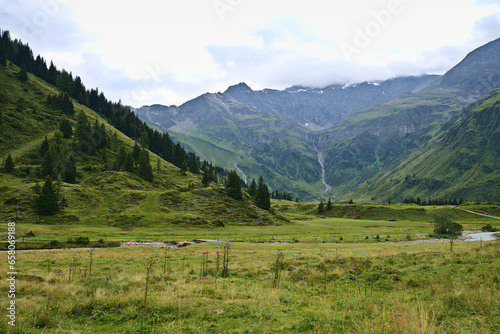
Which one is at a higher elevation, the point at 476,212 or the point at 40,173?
the point at 40,173

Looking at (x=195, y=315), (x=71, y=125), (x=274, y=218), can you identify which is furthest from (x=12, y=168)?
(x=195, y=315)

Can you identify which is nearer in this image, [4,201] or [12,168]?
[4,201]

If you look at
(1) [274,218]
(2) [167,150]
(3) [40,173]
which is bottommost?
(1) [274,218]

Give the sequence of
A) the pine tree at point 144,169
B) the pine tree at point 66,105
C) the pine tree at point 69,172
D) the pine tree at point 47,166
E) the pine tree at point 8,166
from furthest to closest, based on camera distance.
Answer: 1. the pine tree at point 66,105
2. the pine tree at point 144,169
3. the pine tree at point 69,172
4. the pine tree at point 47,166
5. the pine tree at point 8,166

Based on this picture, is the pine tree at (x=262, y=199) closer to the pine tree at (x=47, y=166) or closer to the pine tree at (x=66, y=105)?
the pine tree at (x=47, y=166)

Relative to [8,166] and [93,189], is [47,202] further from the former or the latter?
[8,166]

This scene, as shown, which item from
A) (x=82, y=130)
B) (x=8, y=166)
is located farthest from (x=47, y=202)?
(x=82, y=130)

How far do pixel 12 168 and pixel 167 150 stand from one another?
338 ft

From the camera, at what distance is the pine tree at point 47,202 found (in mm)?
70312

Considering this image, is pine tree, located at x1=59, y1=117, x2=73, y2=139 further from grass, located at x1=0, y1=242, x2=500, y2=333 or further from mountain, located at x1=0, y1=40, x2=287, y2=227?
grass, located at x1=0, y1=242, x2=500, y2=333

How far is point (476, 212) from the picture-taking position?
461ft

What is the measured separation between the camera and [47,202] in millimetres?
70688

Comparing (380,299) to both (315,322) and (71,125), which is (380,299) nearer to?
(315,322)

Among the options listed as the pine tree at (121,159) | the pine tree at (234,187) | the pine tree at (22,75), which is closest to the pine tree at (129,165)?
the pine tree at (121,159)
